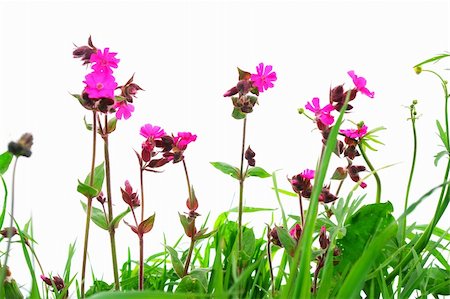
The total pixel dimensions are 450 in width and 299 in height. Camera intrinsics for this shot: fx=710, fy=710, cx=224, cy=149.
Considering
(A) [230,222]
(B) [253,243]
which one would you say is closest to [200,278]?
(B) [253,243]

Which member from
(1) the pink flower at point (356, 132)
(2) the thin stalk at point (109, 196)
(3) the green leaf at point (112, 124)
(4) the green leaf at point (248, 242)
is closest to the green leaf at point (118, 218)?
(2) the thin stalk at point (109, 196)

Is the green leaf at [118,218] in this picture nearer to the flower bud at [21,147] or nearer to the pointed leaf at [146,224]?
the pointed leaf at [146,224]

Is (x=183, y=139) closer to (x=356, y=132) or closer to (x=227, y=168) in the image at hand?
(x=227, y=168)

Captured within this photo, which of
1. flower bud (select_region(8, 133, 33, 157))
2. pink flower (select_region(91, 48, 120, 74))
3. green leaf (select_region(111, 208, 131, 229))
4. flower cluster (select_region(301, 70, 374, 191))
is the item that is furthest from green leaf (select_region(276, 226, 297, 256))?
flower bud (select_region(8, 133, 33, 157))

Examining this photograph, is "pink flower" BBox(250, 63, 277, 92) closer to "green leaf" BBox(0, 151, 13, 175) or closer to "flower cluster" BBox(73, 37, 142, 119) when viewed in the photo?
"flower cluster" BBox(73, 37, 142, 119)

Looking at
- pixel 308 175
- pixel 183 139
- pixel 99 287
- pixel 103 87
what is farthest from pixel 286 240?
pixel 99 287

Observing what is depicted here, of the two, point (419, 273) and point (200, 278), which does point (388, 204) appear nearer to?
point (419, 273)
